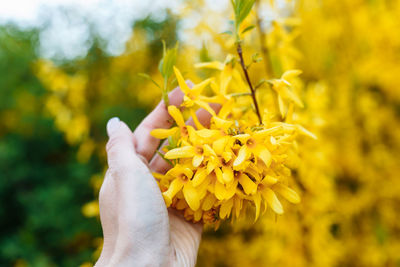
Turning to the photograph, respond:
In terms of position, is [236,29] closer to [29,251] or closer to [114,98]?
[114,98]

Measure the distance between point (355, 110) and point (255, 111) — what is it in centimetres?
152

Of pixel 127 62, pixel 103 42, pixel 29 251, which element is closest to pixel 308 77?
pixel 127 62

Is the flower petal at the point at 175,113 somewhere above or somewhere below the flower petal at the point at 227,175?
above

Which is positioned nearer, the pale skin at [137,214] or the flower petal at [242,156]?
the flower petal at [242,156]

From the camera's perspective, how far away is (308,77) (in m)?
2.74

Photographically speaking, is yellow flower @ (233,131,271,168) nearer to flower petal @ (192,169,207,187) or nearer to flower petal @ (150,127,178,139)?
flower petal @ (192,169,207,187)

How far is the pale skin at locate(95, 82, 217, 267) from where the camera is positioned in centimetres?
101

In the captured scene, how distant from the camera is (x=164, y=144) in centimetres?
123

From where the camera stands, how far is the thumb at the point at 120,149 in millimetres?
1081

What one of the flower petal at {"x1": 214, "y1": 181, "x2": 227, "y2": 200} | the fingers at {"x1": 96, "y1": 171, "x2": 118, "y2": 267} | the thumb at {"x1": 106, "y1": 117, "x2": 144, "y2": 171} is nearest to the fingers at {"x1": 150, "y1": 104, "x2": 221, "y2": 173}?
the thumb at {"x1": 106, "y1": 117, "x2": 144, "y2": 171}

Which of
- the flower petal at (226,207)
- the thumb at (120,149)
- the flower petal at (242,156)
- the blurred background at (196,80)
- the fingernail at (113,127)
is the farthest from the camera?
the blurred background at (196,80)

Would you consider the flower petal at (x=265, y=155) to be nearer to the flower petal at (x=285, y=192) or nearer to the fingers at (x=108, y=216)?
the flower petal at (x=285, y=192)

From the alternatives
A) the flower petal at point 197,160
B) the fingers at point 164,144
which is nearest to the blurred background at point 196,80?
the fingers at point 164,144

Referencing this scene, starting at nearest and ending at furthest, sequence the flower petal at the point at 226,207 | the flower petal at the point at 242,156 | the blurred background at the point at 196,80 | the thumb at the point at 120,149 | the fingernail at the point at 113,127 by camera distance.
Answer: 1. the flower petal at the point at 242,156
2. the flower petal at the point at 226,207
3. the thumb at the point at 120,149
4. the fingernail at the point at 113,127
5. the blurred background at the point at 196,80
